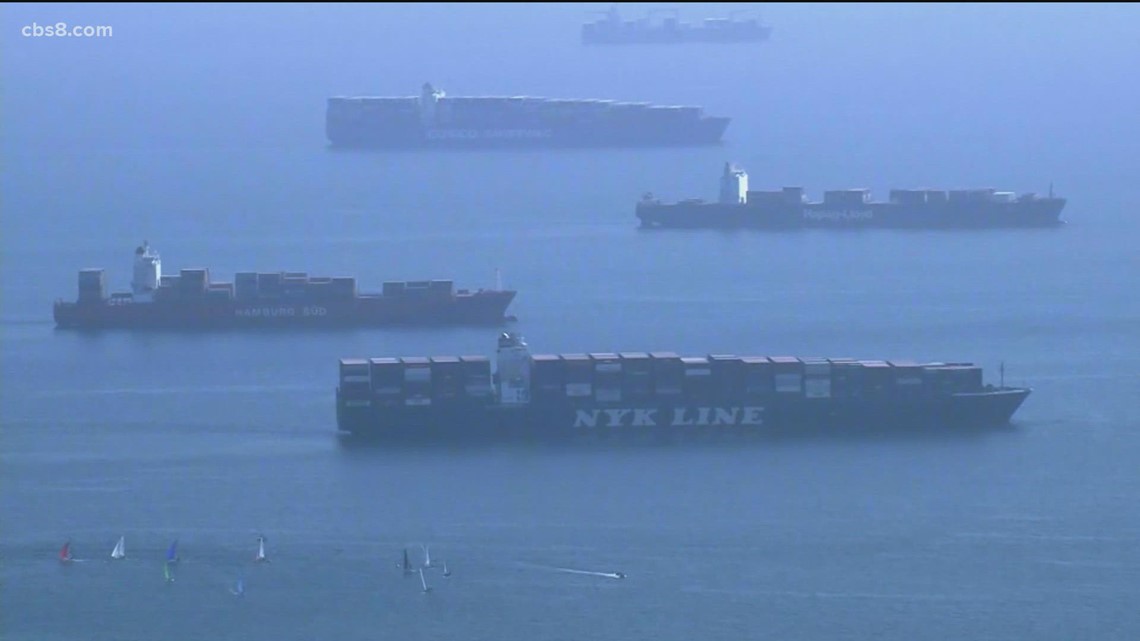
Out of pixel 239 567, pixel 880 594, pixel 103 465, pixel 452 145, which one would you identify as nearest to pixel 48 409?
pixel 103 465

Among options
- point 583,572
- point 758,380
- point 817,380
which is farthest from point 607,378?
point 583,572

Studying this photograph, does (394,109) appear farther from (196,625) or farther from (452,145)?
(196,625)

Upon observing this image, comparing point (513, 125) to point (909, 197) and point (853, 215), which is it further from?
point (909, 197)

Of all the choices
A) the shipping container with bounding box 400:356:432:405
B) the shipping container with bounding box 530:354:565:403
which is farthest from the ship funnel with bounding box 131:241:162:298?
the shipping container with bounding box 530:354:565:403

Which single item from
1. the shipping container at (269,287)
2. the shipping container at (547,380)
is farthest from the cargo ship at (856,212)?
the shipping container at (547,380)

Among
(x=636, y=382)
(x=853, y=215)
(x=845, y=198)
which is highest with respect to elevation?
(x=845, y=198)

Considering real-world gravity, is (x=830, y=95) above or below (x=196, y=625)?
above

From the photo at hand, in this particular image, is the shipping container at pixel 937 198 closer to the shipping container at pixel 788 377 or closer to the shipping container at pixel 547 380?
the shipping container at pixel 788 377
